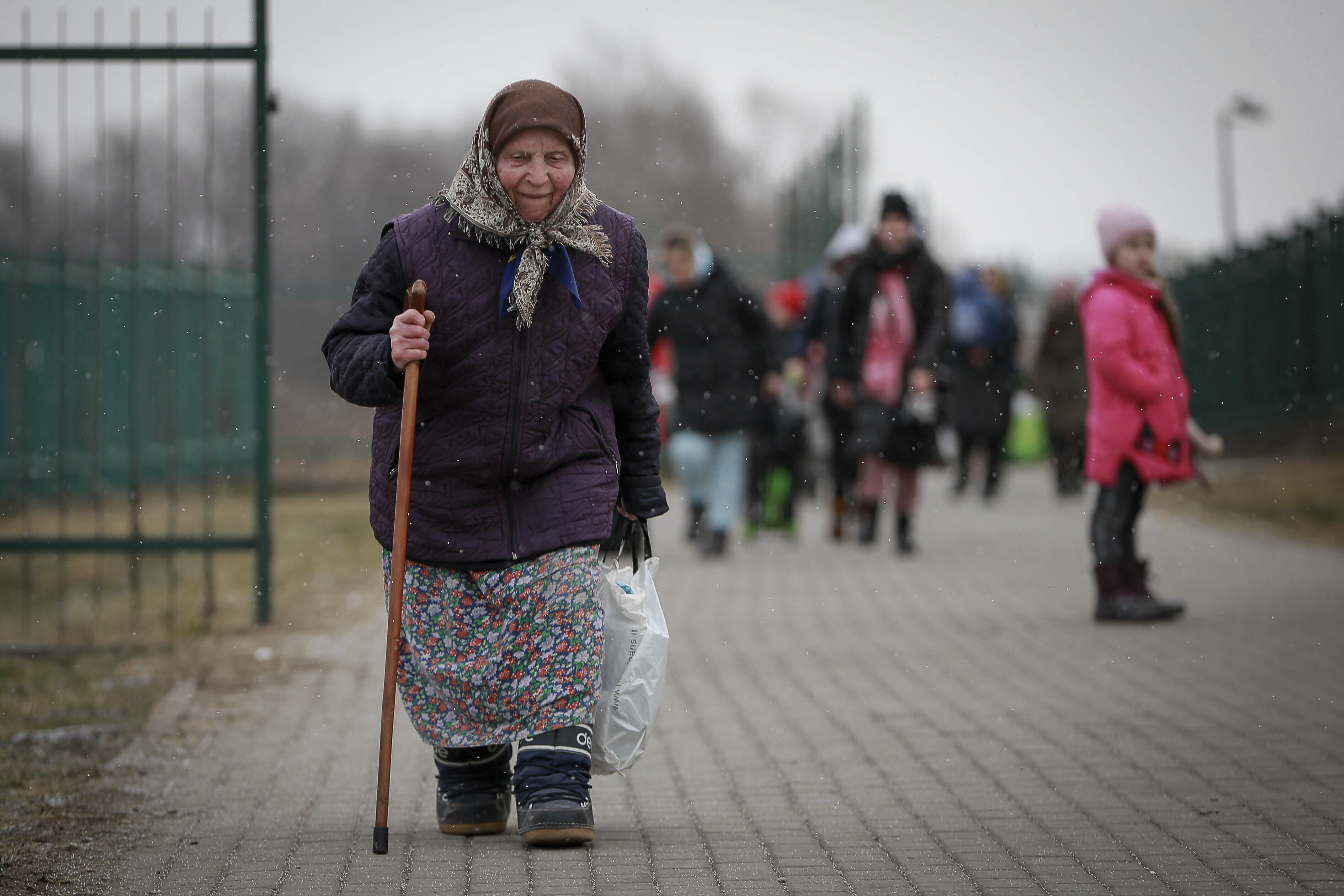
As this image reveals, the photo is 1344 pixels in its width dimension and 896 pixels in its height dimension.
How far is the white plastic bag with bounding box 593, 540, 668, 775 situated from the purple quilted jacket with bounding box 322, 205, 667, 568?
0.68 ft

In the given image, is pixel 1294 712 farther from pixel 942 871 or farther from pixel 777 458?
pixel 777 458

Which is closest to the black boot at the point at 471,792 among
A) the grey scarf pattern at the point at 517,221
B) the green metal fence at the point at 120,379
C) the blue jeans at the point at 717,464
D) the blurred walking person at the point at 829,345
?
the grey scarf pattern at the point at 517,221

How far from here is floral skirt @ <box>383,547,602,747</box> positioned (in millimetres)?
4105

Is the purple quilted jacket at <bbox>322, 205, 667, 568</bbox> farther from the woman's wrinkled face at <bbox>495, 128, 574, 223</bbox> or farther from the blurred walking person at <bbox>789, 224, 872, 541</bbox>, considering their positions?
the blurred walking person at <bbox>789, 224, 872, 541</bbox>

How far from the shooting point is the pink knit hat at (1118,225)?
7.68 metres

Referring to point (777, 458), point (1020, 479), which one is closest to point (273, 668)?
point (777, 458)

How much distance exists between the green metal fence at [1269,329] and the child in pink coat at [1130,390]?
911cm

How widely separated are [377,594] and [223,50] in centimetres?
328

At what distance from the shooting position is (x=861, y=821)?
4.49m

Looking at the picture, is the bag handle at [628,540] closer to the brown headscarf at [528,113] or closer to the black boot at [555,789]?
the black boot at [555,789]

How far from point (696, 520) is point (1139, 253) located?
494 centimetres

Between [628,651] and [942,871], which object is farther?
[628,651]

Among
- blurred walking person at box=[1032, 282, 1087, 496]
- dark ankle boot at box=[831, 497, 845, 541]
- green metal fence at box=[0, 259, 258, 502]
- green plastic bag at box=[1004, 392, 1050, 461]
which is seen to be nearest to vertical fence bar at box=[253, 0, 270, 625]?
dark ankle boot at box=[831, 497, 845, 541]

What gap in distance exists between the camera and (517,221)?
13.3ft
